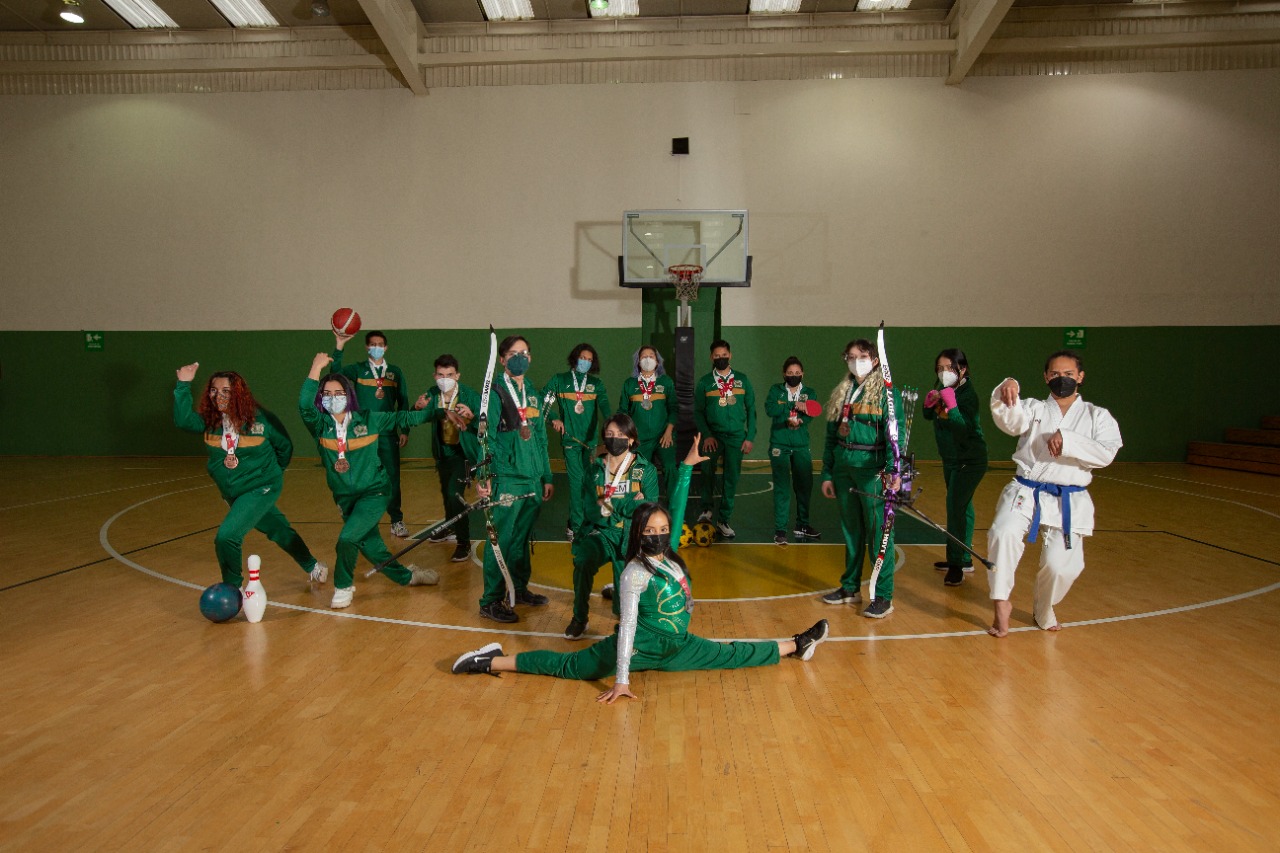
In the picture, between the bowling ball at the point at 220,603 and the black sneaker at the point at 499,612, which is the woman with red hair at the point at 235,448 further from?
the black sneaker at the point at 499,612

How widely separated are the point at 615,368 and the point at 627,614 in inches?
430

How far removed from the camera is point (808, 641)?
202 inches

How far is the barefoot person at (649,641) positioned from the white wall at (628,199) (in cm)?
1069

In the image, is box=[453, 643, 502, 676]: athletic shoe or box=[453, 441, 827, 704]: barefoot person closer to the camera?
box=[453, 441, 827, 704]: barefoot person

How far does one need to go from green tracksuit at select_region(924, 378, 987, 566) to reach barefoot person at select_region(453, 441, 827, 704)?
291 centimetres

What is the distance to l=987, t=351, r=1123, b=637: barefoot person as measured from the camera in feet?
17.7

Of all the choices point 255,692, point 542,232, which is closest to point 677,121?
point 542,232

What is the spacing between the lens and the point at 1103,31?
14.4m

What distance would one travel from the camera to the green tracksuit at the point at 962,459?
22.9 ft

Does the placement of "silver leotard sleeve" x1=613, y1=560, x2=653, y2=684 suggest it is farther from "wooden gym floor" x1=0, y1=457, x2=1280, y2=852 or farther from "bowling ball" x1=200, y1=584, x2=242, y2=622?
"bowling ball" x1=200, y1=584, x2=242, y2=622

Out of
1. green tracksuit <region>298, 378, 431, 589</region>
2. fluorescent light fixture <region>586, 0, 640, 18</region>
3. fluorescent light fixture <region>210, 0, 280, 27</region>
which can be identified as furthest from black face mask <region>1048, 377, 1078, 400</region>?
fluorescent light fixture <region>210, 0, 280, 27</region>

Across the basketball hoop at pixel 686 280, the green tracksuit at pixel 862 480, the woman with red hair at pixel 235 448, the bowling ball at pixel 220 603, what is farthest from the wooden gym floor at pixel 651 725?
the basketball hoop at pixel 686 280

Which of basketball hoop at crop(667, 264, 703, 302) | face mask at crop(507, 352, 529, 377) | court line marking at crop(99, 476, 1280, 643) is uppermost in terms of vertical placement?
basketball hoop at crop(667, 264, 703, 302)

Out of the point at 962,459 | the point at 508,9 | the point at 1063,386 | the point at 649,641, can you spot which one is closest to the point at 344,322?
the point at 649,641
